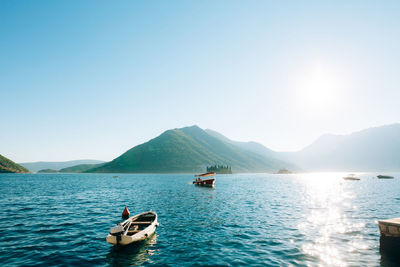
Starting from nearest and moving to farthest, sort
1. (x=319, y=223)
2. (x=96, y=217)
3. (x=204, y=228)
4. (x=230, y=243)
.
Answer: (x=230, y=243)
(x=204, y=228)
(x=319, y=223)
(x=96, y=217)

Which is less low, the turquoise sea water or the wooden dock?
the wooden dock

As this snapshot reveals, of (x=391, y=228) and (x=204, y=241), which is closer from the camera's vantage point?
(x=391, y=228)

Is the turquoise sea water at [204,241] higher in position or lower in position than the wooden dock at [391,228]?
lower

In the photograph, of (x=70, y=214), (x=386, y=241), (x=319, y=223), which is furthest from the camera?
(x=70, y=214)

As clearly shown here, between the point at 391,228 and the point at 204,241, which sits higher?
the point at 391,228

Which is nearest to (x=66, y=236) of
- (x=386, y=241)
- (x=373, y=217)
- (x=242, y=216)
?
(x=242, y=216)

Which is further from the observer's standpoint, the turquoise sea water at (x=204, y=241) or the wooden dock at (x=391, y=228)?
the turquoise sea water at (x=204, y=241)

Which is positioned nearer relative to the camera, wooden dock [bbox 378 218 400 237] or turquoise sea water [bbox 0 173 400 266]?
wooden dock [bbox 378 218 400 237]

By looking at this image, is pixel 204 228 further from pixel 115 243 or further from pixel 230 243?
pixel 115 243

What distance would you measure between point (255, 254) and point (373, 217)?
2675 cm

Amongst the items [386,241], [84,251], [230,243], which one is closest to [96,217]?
[84,251]

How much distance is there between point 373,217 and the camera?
3259 cm

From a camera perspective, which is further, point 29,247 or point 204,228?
point 204,228

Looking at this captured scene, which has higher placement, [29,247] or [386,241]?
[386,241]
